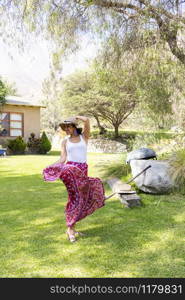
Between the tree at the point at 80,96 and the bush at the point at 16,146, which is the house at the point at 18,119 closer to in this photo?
the bush at the point at 16,146

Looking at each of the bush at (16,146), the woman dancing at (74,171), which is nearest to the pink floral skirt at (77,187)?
the woman dancing at (74,171)

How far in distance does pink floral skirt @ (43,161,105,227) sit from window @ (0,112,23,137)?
18857 mm

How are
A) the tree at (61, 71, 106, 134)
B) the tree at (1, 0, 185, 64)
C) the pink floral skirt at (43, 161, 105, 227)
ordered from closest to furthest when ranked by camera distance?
1. the pink floral skirt at (43, 161, 105, 227)
2. the tree at (1, 0, 185, 64)
3. the tree at (61, 71, 106, 134)

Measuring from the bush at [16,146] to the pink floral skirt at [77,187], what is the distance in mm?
17746

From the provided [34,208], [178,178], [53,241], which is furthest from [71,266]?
[178,178]

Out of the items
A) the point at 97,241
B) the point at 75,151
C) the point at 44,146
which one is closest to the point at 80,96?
the point at 44,146

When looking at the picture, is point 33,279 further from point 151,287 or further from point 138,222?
point 138,222

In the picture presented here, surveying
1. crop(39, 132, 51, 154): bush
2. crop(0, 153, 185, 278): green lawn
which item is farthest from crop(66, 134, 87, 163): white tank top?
crop(39, 132, 51, 154): bush

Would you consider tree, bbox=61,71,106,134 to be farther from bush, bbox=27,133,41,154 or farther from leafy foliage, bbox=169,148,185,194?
leafy foliage, bbox=169,148,185,194

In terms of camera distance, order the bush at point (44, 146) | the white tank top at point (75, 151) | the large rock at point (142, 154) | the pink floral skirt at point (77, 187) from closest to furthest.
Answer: the pink floral skirt at point (77, 187)
the white tank top at point (75, 151)
the large rock at point (142, 154)
the bush at point (44, 146)

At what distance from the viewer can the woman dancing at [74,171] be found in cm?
480

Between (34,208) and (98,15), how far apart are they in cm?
507

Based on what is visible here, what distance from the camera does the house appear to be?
927 inches

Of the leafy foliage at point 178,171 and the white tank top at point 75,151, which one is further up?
the white tank top at point 75,151
